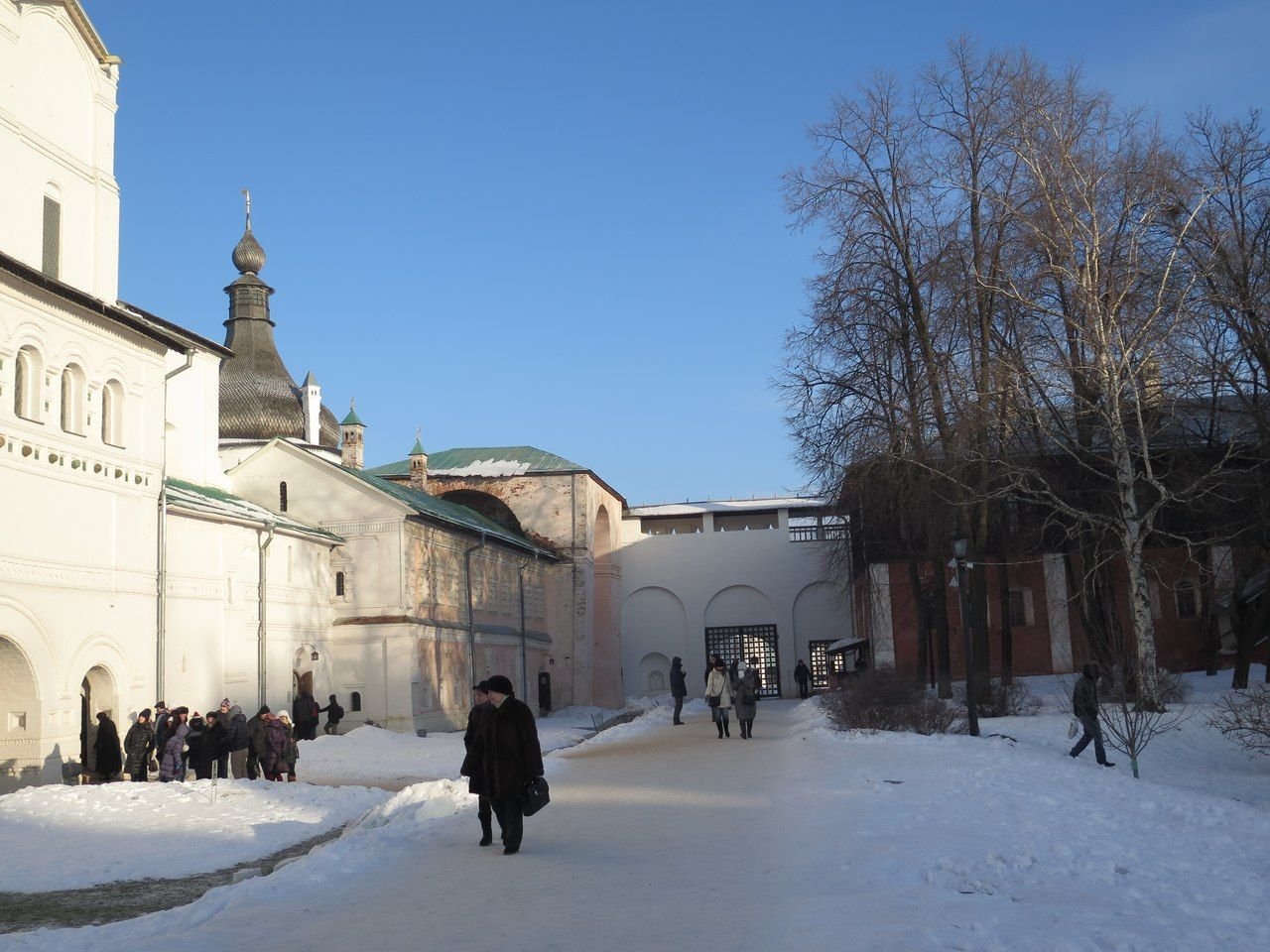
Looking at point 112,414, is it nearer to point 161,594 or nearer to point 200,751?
point 161,594

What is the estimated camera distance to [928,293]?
25.8 m

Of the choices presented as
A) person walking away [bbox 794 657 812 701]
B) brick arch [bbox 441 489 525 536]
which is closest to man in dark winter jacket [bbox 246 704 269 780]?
brick arch [bbox 441 489 525 536]

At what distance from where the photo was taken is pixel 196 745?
18.4 m

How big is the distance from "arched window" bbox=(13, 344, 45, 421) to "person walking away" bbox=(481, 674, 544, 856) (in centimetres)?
1327

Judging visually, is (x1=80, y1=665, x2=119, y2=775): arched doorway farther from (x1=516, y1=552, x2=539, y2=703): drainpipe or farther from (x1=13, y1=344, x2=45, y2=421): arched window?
(x1=516, y1=552, x2=539, y2=703): drainpipe

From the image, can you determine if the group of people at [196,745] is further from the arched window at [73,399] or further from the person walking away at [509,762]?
the person walking away at [509,762]

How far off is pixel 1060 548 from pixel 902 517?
38.2ft

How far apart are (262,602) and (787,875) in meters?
22.6

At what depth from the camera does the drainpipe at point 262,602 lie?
93.5 ft

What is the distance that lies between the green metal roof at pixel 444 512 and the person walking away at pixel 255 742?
572 inches

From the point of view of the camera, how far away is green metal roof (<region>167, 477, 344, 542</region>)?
25766 mm

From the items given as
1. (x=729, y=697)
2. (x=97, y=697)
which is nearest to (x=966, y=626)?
(x=729, y=697)

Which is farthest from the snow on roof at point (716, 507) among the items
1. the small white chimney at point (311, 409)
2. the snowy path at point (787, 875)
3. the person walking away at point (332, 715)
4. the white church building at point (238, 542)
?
the snowy path at point (787, 875)

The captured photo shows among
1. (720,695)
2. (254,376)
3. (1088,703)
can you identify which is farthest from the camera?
(254,376)
